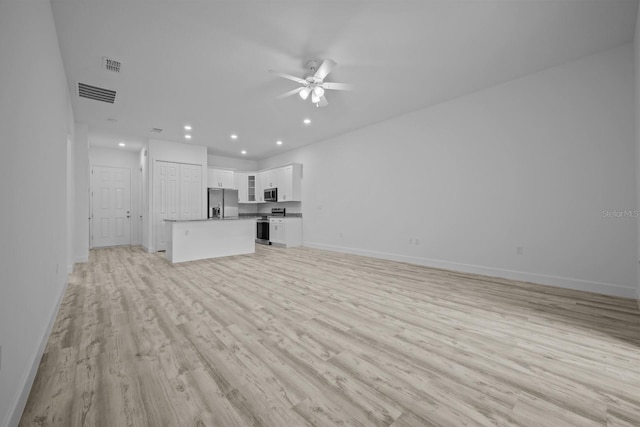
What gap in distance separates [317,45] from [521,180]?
3.40 metres

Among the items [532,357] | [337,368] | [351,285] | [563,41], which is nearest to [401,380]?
[337,368]

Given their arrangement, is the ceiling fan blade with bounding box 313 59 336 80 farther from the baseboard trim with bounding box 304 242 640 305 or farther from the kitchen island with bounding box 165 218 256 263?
the kitchen island with bounding box 165 218 256 263

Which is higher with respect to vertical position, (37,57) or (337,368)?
(37,57)

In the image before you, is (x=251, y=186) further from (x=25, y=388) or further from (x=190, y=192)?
(x=25, y=388)

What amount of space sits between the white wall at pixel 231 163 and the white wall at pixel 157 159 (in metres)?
1.27

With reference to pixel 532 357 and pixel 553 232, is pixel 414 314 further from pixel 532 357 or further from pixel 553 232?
pixel 553 232

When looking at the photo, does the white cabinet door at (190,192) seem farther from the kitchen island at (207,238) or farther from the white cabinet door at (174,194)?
the kitchen island at (207,238)

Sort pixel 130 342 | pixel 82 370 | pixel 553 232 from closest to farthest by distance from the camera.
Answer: pixel 82 370
pixel 130 342
pixel 553 232

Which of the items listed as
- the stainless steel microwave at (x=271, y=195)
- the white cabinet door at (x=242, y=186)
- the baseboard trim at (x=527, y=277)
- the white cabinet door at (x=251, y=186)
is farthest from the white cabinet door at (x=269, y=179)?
the baseboard trim at (x=527, y=277)

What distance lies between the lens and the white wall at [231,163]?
28.7 ft

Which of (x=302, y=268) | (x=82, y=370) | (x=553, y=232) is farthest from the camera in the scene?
(x=302, y=268)

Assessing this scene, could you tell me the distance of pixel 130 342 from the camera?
2.04 meters

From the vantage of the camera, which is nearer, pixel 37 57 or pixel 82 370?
pixel 82 370

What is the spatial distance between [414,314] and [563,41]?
353cm
